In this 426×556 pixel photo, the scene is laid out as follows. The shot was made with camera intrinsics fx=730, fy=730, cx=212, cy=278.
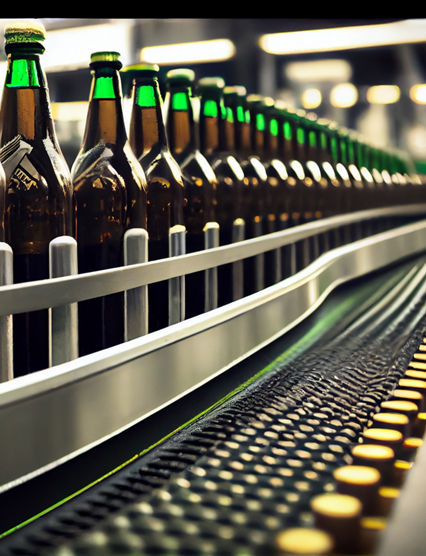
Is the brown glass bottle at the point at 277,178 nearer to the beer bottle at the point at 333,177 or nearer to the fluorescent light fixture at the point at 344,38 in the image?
the beer bottle at the point at 333,177

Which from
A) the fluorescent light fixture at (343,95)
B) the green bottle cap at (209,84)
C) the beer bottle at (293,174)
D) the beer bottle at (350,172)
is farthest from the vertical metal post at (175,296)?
the fluorescent light fixture at (343,95)

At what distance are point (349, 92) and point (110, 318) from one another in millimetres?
2733

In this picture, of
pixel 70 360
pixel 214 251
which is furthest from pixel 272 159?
pixel 70 360

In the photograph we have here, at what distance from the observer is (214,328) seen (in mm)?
828

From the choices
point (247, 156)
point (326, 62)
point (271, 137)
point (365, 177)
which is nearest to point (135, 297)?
point (247, 156)

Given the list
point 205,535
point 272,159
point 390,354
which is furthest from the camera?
point 272,159

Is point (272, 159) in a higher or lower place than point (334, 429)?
higher

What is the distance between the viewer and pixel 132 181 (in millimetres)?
811

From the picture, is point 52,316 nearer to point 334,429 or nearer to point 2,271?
point 2,271

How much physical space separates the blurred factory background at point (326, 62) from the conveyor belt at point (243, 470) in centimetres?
146

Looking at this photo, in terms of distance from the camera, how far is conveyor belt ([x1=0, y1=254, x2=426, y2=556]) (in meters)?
0.47

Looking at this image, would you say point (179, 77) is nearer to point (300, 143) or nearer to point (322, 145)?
point (300, 143)

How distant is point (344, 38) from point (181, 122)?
80.2 inches

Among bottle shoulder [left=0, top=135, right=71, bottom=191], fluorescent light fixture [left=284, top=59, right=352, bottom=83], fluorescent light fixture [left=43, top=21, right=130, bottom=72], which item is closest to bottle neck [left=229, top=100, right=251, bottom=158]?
fluorescent light fixture [left=43, top=21, right=130, bottom=72]
